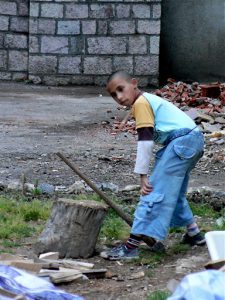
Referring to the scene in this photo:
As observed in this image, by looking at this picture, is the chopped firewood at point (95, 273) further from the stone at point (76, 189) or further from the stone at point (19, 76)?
the stone at point (19, 76)

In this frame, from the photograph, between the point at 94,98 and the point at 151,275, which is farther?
the point at 94,98

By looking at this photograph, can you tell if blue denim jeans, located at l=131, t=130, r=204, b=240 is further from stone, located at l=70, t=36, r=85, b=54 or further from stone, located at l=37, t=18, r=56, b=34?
stone, located at l=37, t=18, r=56, b=34

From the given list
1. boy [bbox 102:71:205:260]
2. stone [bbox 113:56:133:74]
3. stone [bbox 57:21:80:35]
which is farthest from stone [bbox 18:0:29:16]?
boy [bbox 102:71:205:260]

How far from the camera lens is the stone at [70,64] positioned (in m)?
16.1

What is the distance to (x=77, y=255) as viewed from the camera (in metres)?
6.41

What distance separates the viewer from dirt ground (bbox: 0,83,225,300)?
19.2ft

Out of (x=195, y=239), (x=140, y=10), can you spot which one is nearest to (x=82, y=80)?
(x=140, y=10)

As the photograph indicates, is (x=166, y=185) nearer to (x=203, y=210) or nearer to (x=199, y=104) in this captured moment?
(x=203, y=210)

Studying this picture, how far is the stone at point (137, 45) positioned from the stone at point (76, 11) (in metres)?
0.89

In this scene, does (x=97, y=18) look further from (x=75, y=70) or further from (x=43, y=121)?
(x=43, y=121)

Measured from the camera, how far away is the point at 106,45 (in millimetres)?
16016

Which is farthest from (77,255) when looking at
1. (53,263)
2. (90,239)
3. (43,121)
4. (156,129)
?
(43,121)

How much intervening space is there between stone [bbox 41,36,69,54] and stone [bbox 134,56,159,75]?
123cm

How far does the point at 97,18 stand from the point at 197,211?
880 cm
